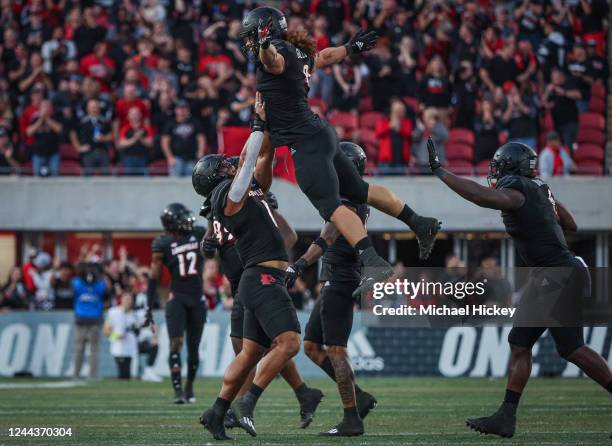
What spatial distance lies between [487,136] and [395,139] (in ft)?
5.22

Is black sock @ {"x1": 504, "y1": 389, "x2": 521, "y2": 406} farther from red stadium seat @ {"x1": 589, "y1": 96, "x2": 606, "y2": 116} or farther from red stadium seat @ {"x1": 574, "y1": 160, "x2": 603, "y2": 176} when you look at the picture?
red stadium seat @ {"x1": 589, "y1": 96, "x2": 606, "y2": 116}

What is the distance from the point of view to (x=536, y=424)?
10.1m

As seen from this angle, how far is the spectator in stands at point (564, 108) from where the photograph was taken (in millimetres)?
21359

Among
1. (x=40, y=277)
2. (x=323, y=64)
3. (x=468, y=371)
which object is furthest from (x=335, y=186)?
(x=40, y=277)

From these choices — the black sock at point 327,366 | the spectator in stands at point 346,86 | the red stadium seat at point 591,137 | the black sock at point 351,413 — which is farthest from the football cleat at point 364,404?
the red stadium seat at point 591,137

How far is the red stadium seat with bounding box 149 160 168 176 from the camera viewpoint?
21.1 metres

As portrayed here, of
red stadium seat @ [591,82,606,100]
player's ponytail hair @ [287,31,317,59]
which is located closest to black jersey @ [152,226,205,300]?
player's ponytail hair @ [287,31,317,59]

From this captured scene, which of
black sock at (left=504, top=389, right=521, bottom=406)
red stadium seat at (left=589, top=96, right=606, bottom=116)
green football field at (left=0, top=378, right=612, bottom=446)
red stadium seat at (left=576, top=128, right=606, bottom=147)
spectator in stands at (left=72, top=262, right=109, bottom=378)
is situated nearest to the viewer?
green football field at (left=0, top=378, right=612, bottom=446)

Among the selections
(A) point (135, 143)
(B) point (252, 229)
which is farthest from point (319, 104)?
(B) point (252, 229)

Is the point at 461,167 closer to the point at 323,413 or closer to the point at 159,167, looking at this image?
the point at 159,167

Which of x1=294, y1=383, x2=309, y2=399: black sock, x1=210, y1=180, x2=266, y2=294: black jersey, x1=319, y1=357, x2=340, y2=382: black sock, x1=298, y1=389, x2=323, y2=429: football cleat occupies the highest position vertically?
x1=210, y1=180, x2=266, y2=294: black jersey

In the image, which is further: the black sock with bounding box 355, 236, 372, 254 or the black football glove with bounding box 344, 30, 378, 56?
the black football glove with bounding box 344, 30, 378, 56

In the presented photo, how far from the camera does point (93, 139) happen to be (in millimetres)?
20859

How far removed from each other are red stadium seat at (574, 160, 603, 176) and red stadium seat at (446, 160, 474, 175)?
191 cm
